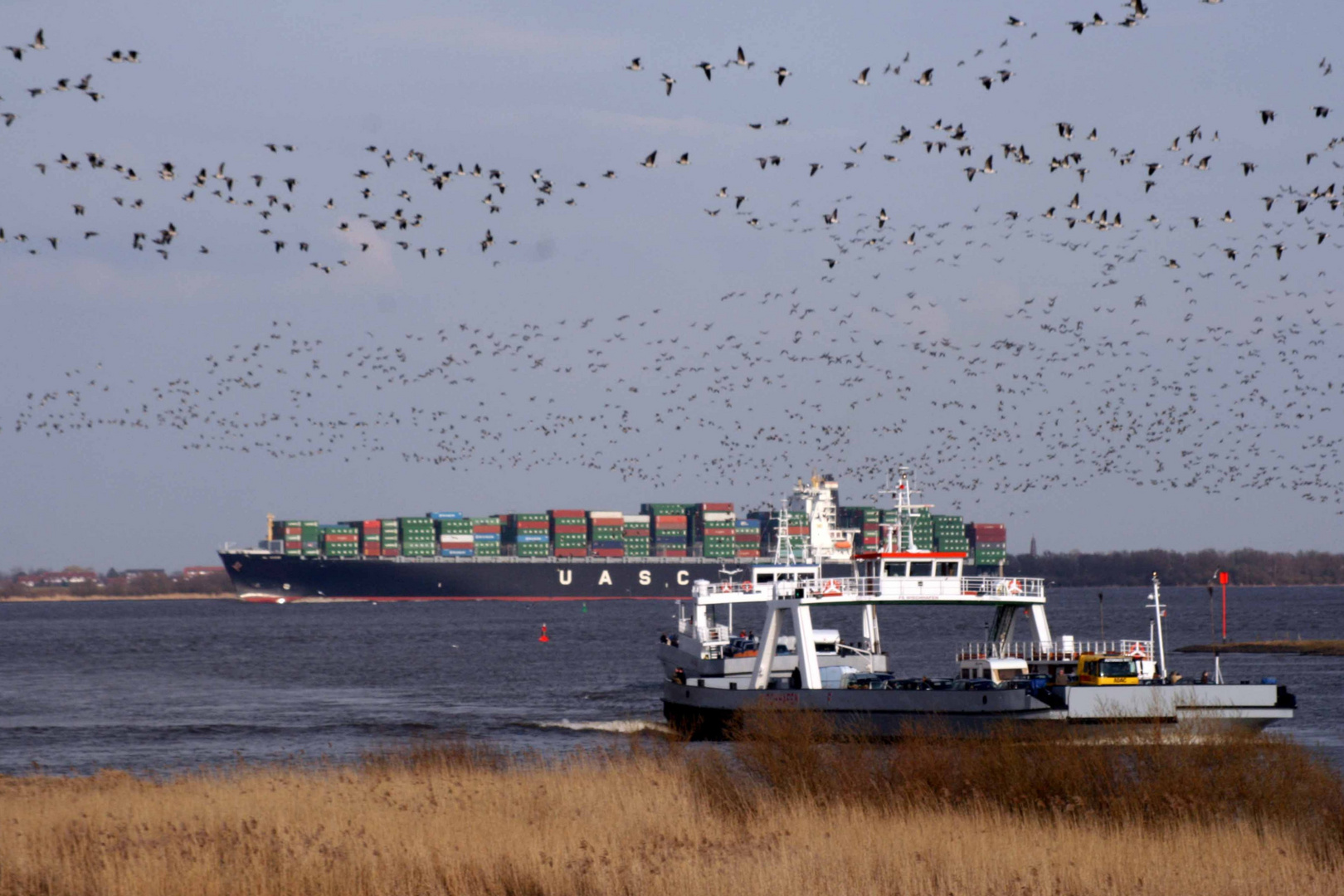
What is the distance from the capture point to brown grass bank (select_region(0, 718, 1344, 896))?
1742 centimetres

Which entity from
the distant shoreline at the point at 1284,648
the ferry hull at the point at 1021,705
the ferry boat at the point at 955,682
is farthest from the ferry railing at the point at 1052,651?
the distant shoreline at the point at 1284,648

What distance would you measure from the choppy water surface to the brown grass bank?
14.2 m

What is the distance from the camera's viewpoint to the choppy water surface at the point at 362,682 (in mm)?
43031

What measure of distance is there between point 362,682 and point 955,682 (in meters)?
37.5

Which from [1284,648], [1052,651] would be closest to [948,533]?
[1284,648]

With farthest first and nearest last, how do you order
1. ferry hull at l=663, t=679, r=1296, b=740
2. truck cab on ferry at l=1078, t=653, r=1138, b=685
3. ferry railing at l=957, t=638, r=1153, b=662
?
1. ferry railing at l=957, t=638, r=1153, b=662
2. truck cab on ferry at l=1078, t=653, r=1138, b=685
3. ferry hull at l=663, t=679, r=1296, b=740

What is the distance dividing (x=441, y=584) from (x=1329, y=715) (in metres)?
161

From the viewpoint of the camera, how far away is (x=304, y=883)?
17594 mm

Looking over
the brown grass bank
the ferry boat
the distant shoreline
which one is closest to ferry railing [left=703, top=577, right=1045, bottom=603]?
the ferry boat

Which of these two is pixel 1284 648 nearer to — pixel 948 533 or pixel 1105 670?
pixel 1105 670

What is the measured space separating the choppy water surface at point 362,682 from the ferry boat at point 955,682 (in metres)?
4.51

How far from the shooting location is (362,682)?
222 ft

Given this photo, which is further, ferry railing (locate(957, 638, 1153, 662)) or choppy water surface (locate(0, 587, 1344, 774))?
choppy water surface (locate(0, 587, 1344, 774))

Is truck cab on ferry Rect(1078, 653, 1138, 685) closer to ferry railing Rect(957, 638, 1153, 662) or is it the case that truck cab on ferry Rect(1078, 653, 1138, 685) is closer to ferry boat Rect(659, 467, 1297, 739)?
ferry boat Rect(659, 467, 1297, 739)
